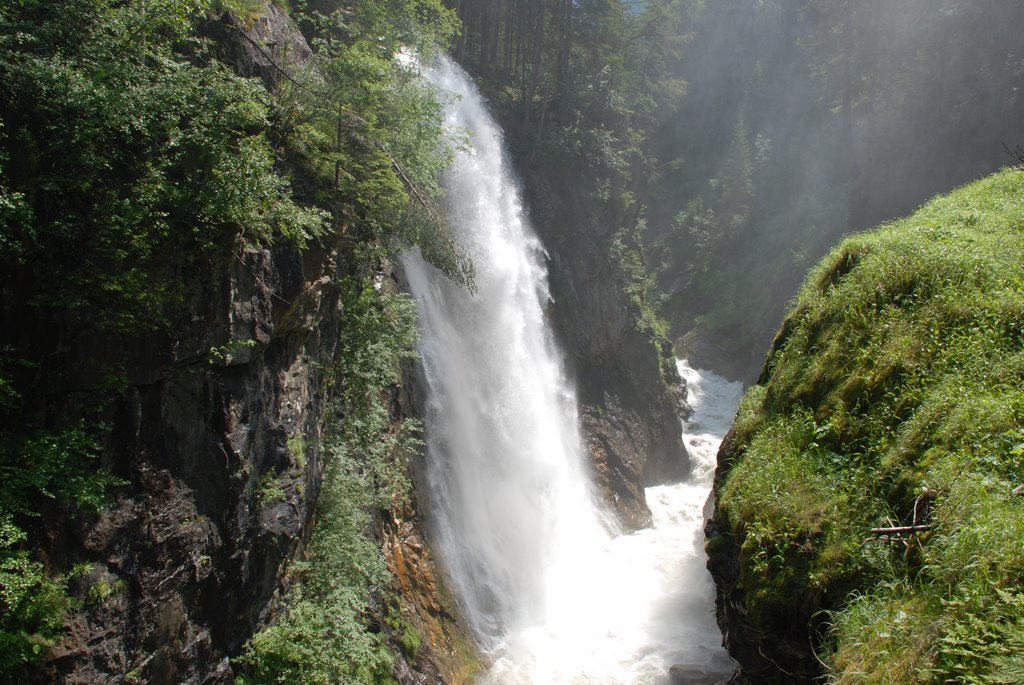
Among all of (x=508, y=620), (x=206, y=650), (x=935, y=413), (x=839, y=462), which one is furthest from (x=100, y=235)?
(x=508, y=620)

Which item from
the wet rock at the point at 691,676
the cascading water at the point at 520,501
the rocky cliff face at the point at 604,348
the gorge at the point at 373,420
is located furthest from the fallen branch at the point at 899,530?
the rocky cliff face at the point at 604,348

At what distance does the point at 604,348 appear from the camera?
933 inches

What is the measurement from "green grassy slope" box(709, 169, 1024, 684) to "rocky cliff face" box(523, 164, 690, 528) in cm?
1210

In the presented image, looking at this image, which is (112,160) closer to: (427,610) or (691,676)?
(427,610)

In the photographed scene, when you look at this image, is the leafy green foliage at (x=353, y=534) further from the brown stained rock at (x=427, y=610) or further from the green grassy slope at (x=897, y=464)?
the green grassy slope at (x=897, y=464)

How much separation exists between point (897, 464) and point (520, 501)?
10.5 metres

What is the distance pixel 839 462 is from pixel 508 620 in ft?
27.6

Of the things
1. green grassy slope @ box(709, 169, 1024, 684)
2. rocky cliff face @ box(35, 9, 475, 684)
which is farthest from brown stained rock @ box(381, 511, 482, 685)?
green grassy slope @ box(709, 169, 1024, 684)

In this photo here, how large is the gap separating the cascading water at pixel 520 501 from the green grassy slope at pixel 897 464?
235 inches

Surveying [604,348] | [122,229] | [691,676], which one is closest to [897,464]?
[691,676]

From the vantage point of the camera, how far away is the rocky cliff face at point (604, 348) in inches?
875

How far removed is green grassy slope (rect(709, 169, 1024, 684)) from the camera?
15.5ft

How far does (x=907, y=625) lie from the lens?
4914 millimetres

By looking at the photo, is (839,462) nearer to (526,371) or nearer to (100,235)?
(100,235)
